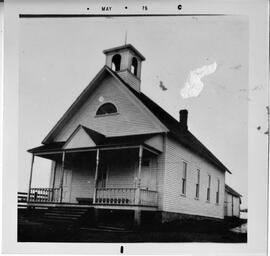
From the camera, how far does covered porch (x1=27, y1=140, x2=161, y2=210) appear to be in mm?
5586

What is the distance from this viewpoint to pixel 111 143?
5.79 m

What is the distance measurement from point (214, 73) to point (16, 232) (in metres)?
2.93

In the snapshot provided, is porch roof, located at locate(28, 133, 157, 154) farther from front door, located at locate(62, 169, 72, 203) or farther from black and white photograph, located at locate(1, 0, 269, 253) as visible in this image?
front door, located at locate(62, 169, 72, 203)

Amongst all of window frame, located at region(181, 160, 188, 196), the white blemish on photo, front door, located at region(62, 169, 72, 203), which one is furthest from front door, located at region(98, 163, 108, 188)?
the white blemish on photo

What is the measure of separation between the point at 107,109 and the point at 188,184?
134 cm

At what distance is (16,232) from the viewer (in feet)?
18.1

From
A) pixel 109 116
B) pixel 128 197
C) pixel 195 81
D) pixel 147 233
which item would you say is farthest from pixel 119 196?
pixel 195 81

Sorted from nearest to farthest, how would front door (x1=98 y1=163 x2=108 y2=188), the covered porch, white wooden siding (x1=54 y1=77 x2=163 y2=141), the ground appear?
the ground
the covered porch
front door (x1=98 y1=163 x2=108 y2=188)
white wooden siding (x1=54 y1=77 x2=163 y2=141)

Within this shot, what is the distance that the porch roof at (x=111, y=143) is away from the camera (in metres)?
5.67

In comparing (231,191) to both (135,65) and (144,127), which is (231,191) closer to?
(144,127)

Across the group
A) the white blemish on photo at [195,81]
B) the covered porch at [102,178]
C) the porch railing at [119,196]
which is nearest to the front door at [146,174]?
the covered porch at [102,178]

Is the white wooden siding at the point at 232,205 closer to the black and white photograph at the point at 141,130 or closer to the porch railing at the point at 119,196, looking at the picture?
the black and white photograph at the point at 141,130

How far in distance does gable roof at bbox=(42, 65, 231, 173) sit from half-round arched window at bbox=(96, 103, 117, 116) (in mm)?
245

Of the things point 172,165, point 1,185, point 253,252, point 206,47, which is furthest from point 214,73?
point 1,185
